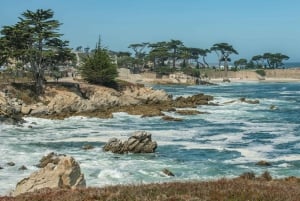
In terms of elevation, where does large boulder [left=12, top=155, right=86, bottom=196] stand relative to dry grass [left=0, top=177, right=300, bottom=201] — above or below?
below

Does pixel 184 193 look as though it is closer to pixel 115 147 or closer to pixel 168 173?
pixel 168 173

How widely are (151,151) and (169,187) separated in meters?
19.7

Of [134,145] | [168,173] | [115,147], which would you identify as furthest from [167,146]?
[168,173]

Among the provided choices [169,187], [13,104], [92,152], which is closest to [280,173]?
[92,152]

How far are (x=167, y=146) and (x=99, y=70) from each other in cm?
3542

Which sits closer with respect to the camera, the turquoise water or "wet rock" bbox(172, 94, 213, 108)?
the turquoise water

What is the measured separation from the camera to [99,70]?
68.9 metres

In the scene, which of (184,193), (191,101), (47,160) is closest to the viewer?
(184,193)

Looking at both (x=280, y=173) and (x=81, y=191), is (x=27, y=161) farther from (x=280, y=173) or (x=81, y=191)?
(x=81, y=191)

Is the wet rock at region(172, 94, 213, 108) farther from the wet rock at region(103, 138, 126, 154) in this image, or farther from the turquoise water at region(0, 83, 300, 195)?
the wet rock at region(103, 138, 126, 154)

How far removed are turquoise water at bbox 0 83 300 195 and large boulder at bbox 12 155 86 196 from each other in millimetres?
2920

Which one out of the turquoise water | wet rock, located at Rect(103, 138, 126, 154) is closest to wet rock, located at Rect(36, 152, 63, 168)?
the turquoise water

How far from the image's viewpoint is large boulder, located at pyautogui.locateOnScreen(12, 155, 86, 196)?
18.6 meters

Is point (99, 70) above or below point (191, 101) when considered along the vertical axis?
above
